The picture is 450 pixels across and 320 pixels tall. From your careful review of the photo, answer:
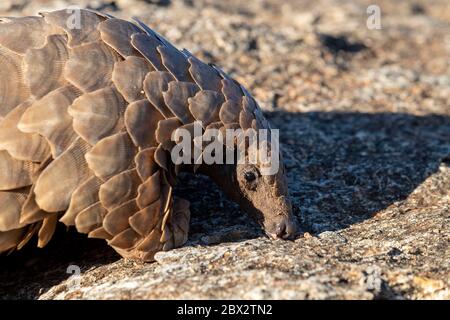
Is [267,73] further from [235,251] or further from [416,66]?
[235,251]

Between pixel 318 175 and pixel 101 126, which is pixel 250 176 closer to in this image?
pixel 101 126

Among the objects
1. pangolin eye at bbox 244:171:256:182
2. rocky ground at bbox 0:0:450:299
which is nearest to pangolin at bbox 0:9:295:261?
pangolin eye at bbox 244:171:256:182

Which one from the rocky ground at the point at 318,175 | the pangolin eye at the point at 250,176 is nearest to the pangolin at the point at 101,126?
the pangolin eye at the point at 250,176

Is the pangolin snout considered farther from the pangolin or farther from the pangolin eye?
the pangolin eye

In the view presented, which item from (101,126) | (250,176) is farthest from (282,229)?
(101,126)

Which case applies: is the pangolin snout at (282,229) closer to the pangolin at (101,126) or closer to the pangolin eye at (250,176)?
the pangolin at (101,126)
